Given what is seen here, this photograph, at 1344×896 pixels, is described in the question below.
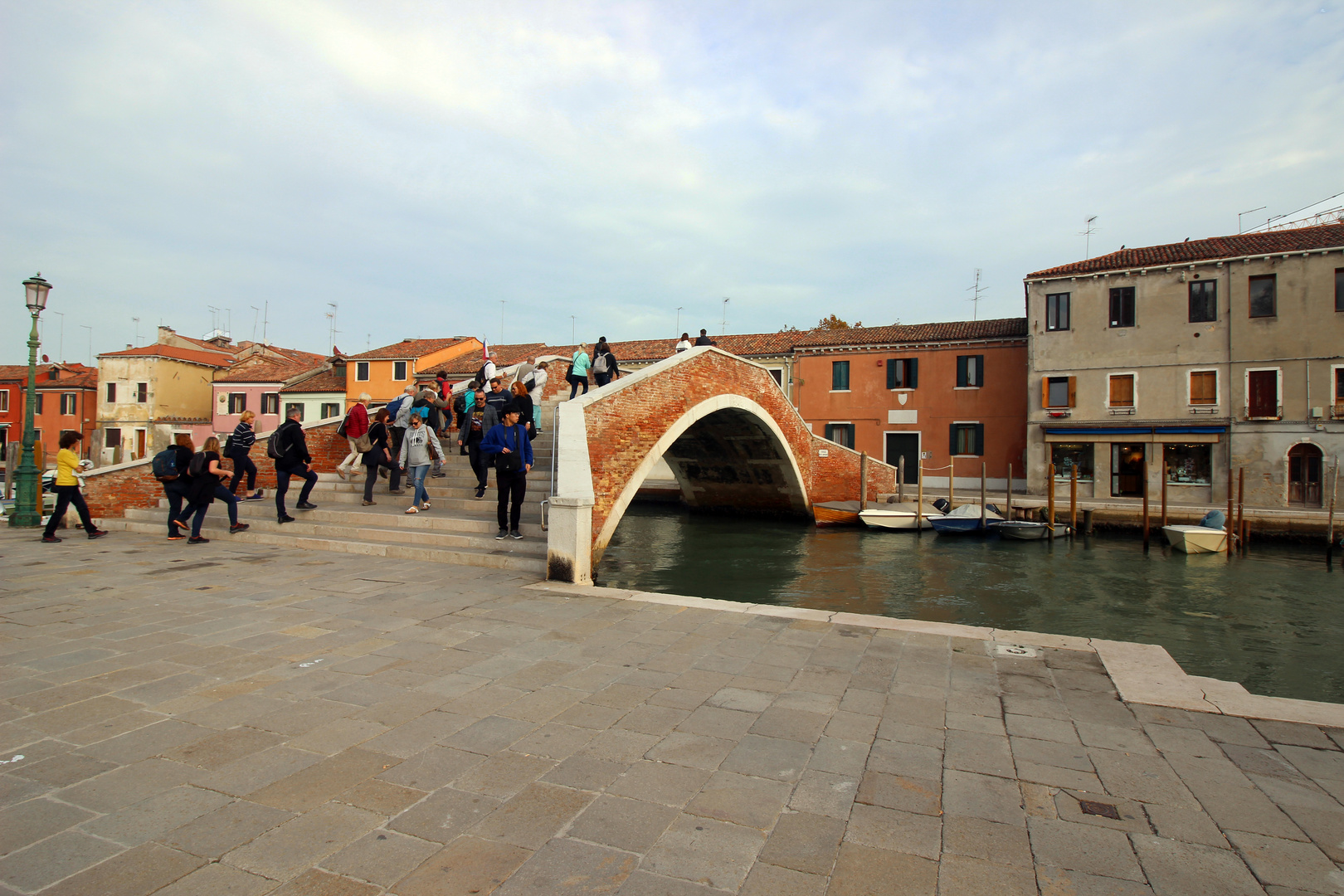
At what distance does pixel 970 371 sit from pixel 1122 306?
4333mm

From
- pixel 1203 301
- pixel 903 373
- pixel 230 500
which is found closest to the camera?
pixel 230 500

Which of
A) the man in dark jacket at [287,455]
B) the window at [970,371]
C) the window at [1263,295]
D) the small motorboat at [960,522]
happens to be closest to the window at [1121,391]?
the window at [1263,295]

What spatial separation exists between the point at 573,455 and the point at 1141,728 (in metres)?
4.75

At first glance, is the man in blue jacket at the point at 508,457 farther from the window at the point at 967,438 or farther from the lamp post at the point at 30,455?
the window at the point at 967,438

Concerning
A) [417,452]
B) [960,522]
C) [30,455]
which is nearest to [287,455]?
[417,452]

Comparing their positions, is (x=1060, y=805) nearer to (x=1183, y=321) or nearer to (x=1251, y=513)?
(x=1251, y=513)

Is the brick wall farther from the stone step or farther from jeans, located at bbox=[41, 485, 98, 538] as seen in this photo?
the stone step

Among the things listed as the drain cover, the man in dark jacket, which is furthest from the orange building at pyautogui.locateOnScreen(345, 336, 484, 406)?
the drain cover

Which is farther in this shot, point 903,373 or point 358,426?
point 903,373

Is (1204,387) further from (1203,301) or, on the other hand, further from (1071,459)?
(1071,459)

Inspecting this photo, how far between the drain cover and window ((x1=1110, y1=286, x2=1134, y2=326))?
68.1ft

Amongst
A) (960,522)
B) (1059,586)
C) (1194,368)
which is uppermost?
(1194,368)

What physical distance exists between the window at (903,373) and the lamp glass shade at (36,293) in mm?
20695

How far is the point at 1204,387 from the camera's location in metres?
18.4
